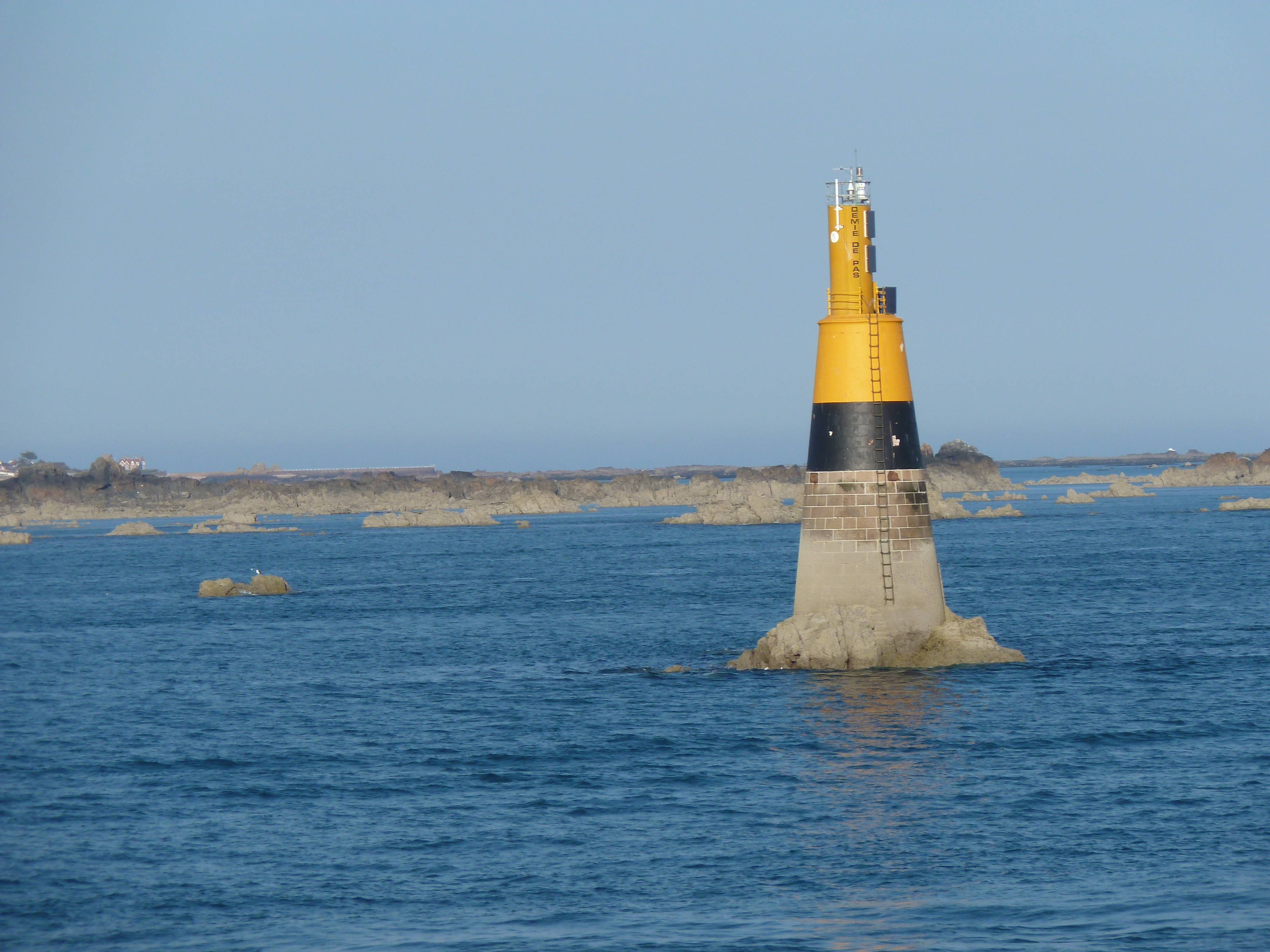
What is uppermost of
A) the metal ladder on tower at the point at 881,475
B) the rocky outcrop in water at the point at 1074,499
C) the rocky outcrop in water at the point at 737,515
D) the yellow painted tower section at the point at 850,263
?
the yellow painted tower section at the point at 850,263

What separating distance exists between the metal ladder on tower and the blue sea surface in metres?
2.26

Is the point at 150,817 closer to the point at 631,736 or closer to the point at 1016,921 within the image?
the point at 631,736

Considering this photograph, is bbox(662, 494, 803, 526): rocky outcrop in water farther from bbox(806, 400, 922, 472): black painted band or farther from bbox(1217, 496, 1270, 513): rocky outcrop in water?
bbox(806, 400, 922, 472): black painted band

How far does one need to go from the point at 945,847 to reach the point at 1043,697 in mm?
12215

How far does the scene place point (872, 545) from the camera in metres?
33.8

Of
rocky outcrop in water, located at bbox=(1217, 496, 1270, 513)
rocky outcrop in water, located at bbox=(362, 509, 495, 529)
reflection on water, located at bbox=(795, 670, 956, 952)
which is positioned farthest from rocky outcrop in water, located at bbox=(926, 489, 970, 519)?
reflection on water, located at bbox=(795, 670, 956, 952)

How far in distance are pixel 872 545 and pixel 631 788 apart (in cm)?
1088

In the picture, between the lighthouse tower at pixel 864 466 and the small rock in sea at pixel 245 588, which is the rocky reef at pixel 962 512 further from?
the lighthouse tower at pixel 864 466

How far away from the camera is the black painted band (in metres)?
34.0

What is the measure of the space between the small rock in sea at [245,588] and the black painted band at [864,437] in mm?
39980

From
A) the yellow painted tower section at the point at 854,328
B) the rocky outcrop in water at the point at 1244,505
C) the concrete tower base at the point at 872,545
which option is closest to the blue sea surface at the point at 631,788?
the concrete tower base at the point at 872,545

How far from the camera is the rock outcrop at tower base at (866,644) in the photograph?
34188 millimetres

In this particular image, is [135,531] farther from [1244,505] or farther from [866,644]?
[866,644]

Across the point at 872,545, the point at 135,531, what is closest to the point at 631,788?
the point at 872,545
